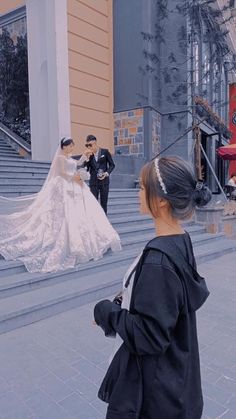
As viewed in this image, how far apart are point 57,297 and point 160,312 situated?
2.87m

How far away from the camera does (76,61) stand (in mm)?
9414

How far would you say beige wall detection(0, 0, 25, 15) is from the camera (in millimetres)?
11898

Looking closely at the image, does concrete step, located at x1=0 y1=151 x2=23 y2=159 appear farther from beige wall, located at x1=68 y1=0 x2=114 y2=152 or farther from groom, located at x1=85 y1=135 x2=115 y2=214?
groom, located at x1=85 y1=135 x2=115 y2=214

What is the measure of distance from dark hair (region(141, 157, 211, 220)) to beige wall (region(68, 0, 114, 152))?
858 centimetres

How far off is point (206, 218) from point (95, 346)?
5.43 m

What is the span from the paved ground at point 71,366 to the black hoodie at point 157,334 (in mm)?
1164

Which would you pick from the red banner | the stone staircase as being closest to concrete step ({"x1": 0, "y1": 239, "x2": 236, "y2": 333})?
the stone staircase

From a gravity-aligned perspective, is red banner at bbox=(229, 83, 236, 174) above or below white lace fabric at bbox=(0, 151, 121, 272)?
above

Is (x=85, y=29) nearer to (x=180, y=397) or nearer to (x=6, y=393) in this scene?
(x=6, y=393)

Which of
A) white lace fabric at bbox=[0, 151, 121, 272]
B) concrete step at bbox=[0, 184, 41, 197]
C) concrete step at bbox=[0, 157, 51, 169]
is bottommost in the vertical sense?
white lace fabric at bbox=[0, 151, 121, 272]

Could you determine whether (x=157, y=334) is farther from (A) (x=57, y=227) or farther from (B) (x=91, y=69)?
(B) (x=91, y=69)

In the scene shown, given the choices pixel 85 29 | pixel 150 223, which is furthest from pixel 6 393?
pixel 85 29

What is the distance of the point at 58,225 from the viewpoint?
15.1ft

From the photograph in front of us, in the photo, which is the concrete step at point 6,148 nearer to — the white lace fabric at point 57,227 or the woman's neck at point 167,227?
the white lace fabric at point 57,227
